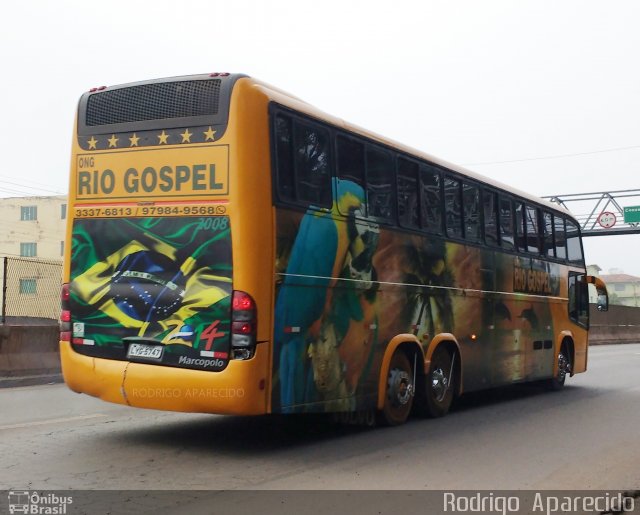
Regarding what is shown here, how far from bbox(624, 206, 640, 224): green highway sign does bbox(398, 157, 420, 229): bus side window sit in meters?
45.0

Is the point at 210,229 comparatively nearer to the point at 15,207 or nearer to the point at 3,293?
the point at 3,293

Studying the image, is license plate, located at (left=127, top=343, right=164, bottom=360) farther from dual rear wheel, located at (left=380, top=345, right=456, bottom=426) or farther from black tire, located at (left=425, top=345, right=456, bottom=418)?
black tire, located at (left=425, top=345, right=456, bottom=418)

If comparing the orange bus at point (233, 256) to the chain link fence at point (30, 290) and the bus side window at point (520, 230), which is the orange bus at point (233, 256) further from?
the chain link fence at point (30, 290)

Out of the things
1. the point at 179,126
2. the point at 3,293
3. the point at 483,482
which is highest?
the point at 179,126

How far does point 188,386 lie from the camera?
25.6ft

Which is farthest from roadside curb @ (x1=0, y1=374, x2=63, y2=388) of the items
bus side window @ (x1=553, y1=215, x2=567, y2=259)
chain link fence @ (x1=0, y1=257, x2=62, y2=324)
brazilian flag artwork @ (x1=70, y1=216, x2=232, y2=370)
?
bus side window @ (x1=553, y1=215, x2=567, y2=259)

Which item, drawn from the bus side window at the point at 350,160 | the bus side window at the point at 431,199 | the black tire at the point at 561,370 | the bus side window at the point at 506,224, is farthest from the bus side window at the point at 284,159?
the black tire at the point at 561,370

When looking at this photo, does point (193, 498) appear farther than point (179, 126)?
No

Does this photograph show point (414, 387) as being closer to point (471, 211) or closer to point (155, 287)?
point (471, 211)

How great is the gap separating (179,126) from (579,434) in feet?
20.0

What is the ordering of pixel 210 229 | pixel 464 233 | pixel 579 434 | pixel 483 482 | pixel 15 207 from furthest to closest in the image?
pixel 15 207 → pixel 464 233 → pixel 579 434 → pixel 210 229 → pixel 483 482

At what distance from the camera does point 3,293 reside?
1769 centimetres

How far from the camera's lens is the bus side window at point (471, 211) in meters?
12.4

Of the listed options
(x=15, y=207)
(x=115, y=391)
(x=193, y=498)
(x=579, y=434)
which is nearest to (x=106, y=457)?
(x=115, y=391)
